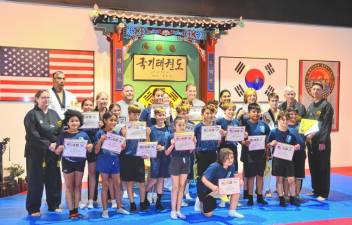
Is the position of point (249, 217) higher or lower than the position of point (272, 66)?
lower

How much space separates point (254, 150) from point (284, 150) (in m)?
0.39

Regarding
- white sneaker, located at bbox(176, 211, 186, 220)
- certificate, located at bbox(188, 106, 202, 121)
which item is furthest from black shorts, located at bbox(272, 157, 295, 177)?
white sneaker, located at bbox(176, 211, 186, 220)

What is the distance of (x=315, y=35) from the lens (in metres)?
8.94

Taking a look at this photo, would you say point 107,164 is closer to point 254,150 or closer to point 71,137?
point 71,137

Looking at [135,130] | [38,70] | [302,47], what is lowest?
[135,130]

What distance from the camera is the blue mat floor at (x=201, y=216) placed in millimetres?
4770

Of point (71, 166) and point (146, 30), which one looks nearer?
point (71, 166)

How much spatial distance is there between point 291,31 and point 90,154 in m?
5.49

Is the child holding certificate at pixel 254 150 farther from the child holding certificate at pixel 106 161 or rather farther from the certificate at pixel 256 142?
the child holding certificate at pixel 106 161

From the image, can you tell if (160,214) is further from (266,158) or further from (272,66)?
(272,66)

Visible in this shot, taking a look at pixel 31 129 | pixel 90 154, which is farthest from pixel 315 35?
pixel 31 129

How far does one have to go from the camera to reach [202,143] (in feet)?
17.1

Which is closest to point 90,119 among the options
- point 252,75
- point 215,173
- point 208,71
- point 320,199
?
point 215,173

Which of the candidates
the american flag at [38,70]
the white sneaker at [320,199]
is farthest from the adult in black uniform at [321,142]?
the american flag at [38,70]
